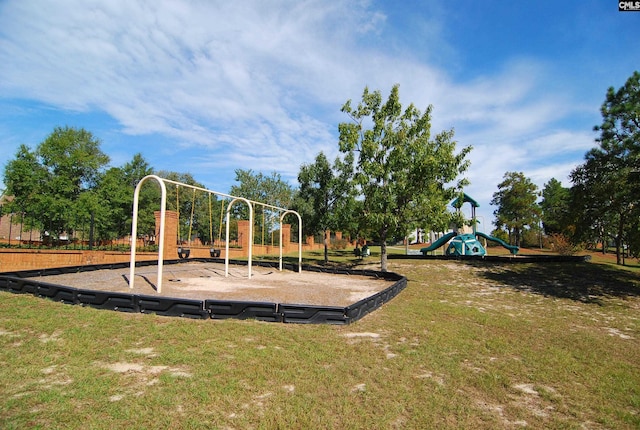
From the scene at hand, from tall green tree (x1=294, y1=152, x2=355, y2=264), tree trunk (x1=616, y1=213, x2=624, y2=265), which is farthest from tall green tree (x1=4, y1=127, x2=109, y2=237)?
tree trunk (x1=616, y1=213, x2=624, y2=265)

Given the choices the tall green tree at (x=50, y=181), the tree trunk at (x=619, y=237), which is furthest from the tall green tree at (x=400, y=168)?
the tall green tree at (x=50, y=181)

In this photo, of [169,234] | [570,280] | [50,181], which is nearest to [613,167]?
[570,280]

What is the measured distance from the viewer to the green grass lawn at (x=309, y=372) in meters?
3.24

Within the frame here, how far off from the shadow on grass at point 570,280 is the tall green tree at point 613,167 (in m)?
1.92

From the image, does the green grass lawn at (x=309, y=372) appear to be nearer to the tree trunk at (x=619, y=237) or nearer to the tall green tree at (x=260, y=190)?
the tree trunk at (x=619, y=237)

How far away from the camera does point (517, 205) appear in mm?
41969

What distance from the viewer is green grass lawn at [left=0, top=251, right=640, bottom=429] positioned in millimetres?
3244

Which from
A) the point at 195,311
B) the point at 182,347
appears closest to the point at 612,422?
the point at 182,347

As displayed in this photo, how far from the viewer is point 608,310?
980cm

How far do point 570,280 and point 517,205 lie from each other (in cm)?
3079

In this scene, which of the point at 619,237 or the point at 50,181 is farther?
the point at 50,181

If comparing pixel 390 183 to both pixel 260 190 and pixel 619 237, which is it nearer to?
Answer: pixel 619 237
